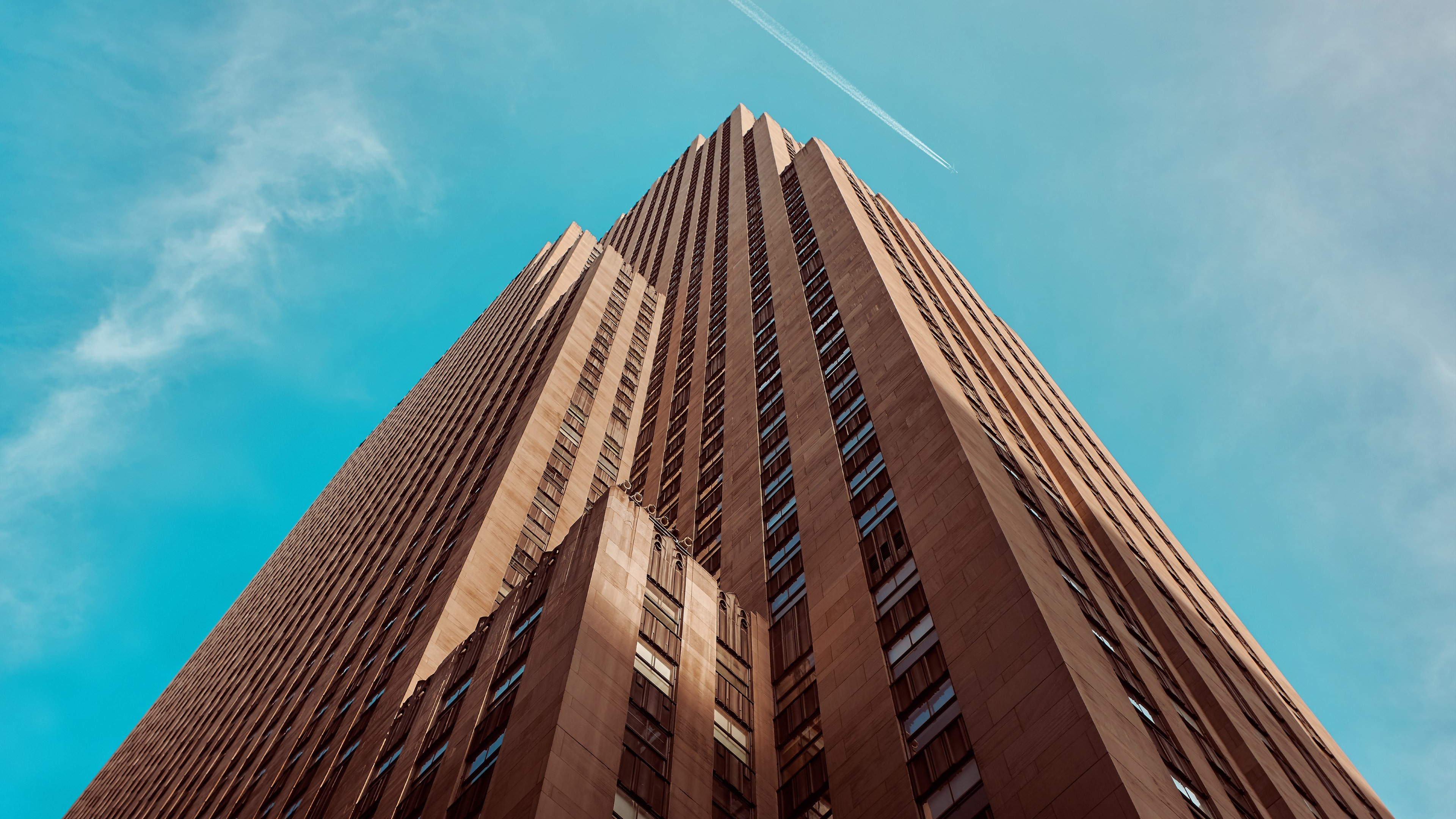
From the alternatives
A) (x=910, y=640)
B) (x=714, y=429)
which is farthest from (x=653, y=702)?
(x=714, y=429)

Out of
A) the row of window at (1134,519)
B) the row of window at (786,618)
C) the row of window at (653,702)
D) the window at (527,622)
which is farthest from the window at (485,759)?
the row of window at (1134,519)

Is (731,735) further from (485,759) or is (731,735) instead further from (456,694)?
(456,694)

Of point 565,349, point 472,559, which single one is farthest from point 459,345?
point 472,559

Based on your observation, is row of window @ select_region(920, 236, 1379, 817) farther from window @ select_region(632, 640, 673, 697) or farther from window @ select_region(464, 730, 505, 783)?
window @ select_region(464, 730, 505, 783)

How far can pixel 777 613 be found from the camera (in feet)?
131

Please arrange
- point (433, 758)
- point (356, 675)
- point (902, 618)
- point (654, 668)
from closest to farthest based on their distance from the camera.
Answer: point (654, 668) < point (902, 618) < point (433, 758) < point (356, 675)

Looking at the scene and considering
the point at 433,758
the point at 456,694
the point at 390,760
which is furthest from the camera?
the point at 390,760

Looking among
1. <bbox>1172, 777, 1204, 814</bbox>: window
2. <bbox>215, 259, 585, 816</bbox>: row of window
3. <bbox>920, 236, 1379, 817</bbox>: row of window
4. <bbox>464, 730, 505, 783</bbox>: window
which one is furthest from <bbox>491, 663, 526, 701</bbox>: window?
<bbox>920, 236, 1379, 817</bbox>: row of window

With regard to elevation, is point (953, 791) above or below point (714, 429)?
below

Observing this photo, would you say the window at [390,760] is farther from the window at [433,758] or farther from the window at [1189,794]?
the window at [1189,794]

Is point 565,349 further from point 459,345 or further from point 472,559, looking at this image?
point 459,345

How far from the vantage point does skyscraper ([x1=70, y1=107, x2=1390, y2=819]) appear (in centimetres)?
2814

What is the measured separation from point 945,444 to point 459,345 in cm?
10660

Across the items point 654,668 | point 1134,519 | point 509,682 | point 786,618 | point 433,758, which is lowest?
point 433,758
